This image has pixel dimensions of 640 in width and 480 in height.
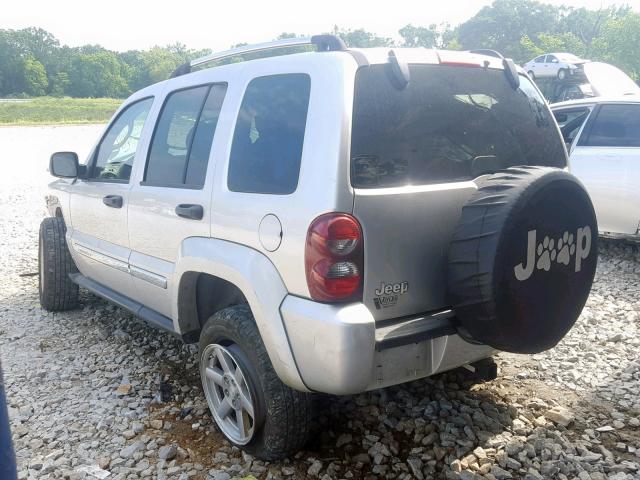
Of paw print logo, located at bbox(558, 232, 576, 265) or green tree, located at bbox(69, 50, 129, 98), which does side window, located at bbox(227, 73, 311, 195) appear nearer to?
paw print logo, located at bbox(558, 232, 576, 265)

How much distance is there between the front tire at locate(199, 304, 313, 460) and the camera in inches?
101

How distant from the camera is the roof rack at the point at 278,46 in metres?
2.62

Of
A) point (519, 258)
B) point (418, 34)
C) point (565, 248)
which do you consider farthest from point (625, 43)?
point (418, 34)

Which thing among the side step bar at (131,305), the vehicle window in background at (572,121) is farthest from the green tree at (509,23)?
the side step bar at (131,305)

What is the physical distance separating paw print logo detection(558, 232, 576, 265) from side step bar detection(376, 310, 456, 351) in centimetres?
54

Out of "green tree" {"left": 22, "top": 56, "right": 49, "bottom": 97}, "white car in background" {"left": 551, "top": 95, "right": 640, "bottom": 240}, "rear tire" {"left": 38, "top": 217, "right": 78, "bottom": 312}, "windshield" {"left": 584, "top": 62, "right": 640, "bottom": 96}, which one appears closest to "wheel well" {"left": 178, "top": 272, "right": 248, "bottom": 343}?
"rear tire" {"left": 38, "top": 217, "right": 78, "bottom": 312}

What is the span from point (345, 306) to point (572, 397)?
6.20 feet

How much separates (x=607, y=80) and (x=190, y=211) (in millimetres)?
13148

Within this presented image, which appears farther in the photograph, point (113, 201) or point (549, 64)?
point (549, 64)

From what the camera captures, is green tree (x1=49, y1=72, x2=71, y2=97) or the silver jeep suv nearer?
the silver jeep suv

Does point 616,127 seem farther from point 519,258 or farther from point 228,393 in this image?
point 228,393

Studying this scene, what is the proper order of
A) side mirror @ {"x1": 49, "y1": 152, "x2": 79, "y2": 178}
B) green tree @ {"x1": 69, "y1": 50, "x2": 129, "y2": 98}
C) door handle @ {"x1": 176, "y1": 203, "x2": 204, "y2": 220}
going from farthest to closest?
1. green tree @ {"x1": 69, "y1": 50, "x2": 129, "y2": 98}
2. side mirror @ {"x1": 49, "y1": 152, "x2": 79, "y2": 178}
3. door handle @ {"x1": 176, "y1": 203, "x2": 204, "y2": 220}

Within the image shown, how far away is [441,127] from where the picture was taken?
2.55 m

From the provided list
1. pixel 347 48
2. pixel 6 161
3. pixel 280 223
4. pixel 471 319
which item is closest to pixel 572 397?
pixel 471 319
